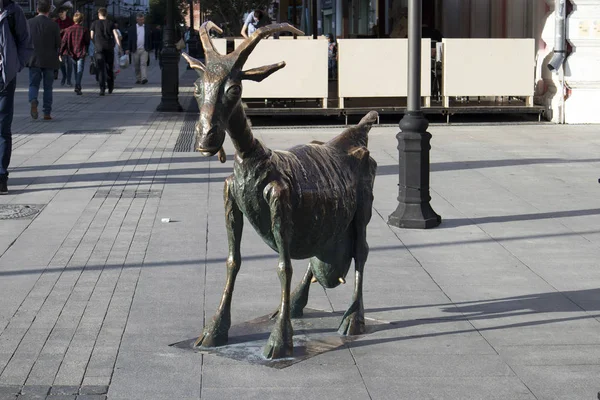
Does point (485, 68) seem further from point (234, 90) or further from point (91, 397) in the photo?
point (91, 397)

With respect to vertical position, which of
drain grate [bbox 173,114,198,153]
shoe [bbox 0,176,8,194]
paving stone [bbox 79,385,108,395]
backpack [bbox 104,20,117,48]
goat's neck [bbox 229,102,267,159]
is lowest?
paving stone [bbox 79,385,108,395]

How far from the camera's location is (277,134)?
54.2 ft

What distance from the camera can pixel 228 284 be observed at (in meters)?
5.68

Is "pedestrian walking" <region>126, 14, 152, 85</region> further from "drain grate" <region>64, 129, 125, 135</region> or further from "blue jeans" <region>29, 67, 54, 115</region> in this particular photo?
"drain grate" <region>64, 129, 125, 135</region>

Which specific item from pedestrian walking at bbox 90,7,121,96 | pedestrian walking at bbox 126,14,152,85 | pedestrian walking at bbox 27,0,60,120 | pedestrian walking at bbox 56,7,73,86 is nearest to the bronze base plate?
pedestrian walking at bbox 27,0,60,120

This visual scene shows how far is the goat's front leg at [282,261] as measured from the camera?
5.42 metres

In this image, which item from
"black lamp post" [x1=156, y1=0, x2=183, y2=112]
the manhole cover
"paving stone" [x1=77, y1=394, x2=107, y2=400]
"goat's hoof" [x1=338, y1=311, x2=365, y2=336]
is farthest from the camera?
"black lamp post" [x1=156, y1=0, x2=183, y2=112]

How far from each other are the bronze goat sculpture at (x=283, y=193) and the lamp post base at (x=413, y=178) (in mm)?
3122

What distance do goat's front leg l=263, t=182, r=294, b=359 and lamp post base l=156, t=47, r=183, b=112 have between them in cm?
1503

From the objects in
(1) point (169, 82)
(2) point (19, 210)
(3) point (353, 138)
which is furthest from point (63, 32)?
(3) point (353, 138)

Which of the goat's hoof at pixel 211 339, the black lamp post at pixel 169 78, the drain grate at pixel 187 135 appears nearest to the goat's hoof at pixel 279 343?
the goat's hoof at pixel 211 339

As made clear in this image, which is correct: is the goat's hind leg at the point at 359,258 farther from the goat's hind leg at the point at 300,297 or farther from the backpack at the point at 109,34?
the backpack at the point at 109,34

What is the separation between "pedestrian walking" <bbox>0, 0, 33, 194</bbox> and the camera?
1090 cm

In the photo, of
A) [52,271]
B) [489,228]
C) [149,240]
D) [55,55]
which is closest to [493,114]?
[55,55]
